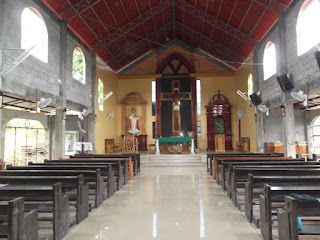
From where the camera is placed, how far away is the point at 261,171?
460cm

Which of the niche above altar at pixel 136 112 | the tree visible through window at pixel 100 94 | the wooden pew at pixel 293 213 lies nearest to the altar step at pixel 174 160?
the tree visible through window at pixel 100 94

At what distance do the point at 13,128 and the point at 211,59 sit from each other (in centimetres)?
1257

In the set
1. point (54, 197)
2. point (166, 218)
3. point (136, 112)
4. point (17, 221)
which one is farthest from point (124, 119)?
point (17, 221)

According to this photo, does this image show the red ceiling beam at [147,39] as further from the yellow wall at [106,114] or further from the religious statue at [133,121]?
the religious statue at [133,121]

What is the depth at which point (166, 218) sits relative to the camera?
13.4ft

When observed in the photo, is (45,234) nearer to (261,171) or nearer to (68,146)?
(261,171)

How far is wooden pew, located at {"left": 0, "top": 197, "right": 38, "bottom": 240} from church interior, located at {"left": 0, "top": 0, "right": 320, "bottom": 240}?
0.01m

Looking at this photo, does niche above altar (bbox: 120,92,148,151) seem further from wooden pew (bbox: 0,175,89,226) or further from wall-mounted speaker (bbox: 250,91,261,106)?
wooden pew (bbox: 0,175,89,226)

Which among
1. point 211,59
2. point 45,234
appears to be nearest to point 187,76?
point 211,59

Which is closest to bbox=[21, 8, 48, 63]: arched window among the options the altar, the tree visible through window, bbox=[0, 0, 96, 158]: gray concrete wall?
bbox=[0, 0, 96, 158]: gray concrete wall

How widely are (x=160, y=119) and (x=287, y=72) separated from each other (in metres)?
9.27

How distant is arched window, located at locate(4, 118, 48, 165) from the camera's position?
1074 cm

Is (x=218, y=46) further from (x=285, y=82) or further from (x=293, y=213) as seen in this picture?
(x=293, y=213)

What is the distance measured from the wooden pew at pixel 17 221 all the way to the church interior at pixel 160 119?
0.01m
